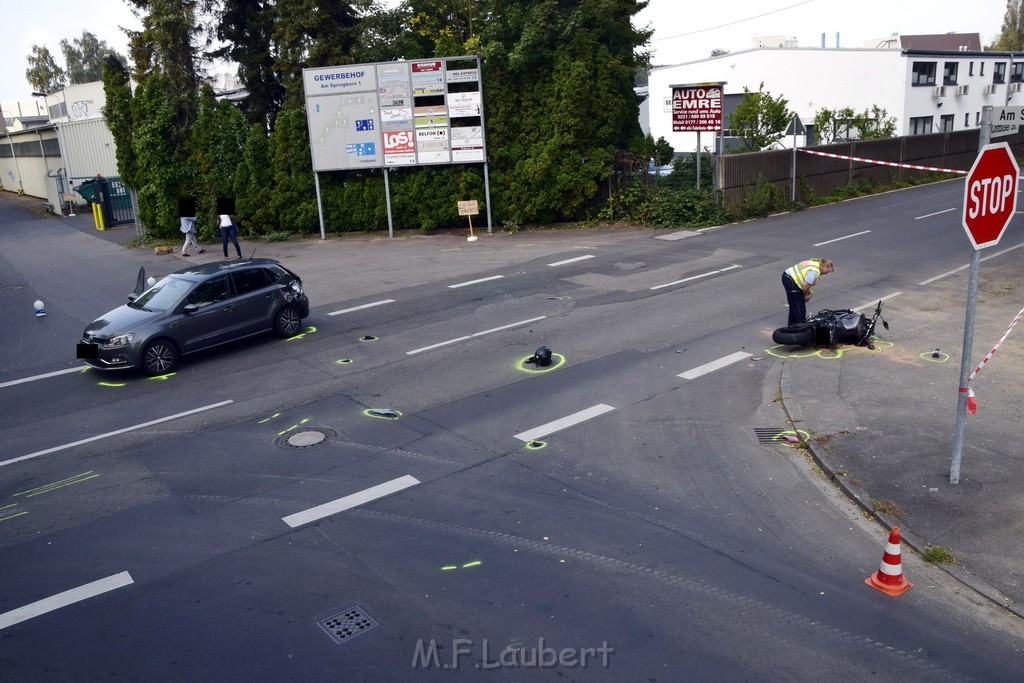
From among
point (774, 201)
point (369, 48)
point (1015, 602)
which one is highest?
point (369, 48)

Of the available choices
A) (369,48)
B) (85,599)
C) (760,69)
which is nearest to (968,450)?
(85,599)

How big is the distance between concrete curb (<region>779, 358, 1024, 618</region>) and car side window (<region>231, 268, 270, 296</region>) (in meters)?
9.35

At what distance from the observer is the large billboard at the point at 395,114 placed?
25188mm

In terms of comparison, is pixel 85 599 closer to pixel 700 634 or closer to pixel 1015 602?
pixel 700 634

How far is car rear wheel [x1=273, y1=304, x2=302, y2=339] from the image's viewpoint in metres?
15.0

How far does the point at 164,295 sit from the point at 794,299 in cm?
1082

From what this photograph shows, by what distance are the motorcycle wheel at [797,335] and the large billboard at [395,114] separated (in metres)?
15.3

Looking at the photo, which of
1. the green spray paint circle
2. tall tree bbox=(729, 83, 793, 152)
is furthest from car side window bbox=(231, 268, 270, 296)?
tall tree bbox=(729, 83, 793, 152)

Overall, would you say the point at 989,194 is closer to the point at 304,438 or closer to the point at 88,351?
the point at 304,438

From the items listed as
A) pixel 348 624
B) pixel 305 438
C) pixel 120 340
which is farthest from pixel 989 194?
pixel 120 340

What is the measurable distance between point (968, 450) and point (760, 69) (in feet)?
143

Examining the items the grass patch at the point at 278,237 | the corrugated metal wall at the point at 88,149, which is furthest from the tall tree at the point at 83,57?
the grass patch at the point at 278,237

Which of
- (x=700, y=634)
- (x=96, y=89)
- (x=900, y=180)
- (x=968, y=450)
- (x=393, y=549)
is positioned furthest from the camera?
(x=96, y=89)

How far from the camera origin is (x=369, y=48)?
1153 inches
